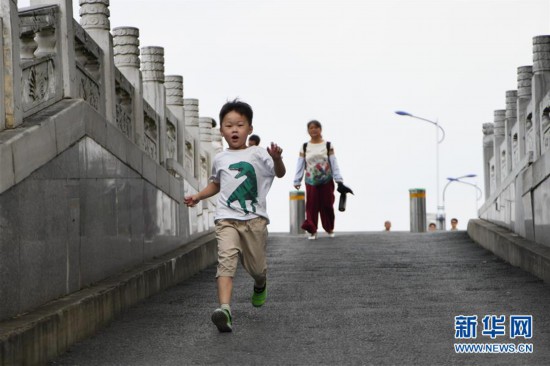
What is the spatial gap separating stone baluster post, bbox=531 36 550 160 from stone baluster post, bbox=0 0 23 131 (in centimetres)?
893

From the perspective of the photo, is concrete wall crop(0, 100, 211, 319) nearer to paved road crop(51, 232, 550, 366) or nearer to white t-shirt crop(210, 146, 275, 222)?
paved road crop(51, 232, 550, 366)

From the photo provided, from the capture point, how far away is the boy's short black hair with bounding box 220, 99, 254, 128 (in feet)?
28.9

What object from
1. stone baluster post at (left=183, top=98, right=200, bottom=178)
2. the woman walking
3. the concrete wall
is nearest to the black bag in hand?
the woman walking

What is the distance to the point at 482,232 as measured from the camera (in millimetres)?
17469

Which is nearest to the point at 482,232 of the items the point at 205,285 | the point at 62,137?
the point at 205,285

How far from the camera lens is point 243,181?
890 centimetres

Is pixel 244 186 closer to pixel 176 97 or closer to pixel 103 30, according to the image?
pixel 103 30

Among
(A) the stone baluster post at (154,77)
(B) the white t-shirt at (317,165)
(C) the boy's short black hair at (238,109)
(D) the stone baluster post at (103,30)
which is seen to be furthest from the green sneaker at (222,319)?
(B) the white t-shirt at (317,165)

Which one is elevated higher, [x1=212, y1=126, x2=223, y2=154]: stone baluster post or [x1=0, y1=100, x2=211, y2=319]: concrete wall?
[x1=212, y1=126, x2=223, y2=154]: stone baluster post

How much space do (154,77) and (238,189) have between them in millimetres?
8270

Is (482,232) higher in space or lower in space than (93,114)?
lower

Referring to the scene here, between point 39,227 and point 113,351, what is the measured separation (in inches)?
40.6

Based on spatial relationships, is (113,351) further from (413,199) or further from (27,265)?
(413,199)

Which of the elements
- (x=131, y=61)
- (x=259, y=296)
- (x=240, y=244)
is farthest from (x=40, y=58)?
(x=131, y=61)
